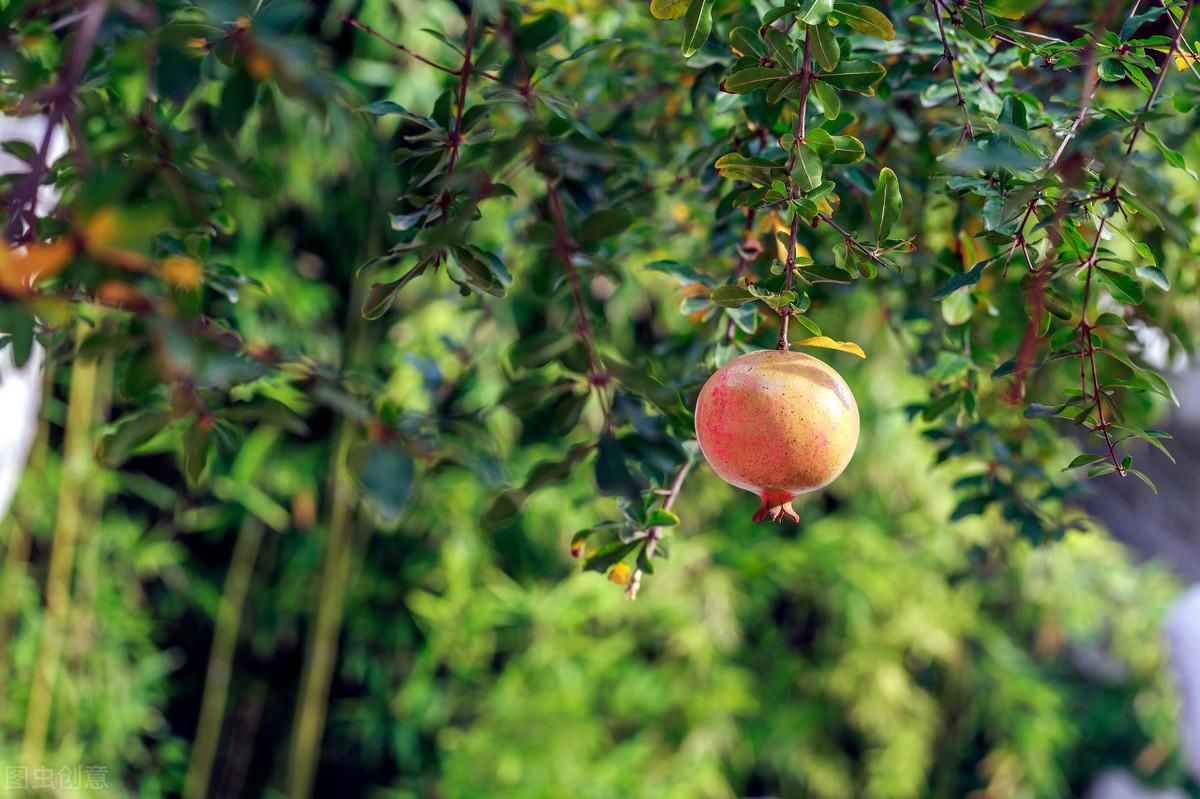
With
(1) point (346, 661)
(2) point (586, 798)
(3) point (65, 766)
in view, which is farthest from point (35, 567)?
(2) point (586, 798)

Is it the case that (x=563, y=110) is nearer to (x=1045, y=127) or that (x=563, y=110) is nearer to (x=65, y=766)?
(x=1045, y=127)

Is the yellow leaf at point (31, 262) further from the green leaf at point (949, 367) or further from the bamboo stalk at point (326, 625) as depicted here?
the bamboo stalk at point (326, 625)

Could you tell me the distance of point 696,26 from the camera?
0.41 m

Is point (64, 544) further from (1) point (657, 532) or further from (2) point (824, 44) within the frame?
(2) point (824, 44)

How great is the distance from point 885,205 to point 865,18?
3.1 inches

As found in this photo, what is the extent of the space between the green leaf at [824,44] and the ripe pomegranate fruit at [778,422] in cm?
12

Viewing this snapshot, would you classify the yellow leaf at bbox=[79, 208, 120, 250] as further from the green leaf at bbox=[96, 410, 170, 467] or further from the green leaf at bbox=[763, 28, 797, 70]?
the green leaf at bbox=[763, 28, 797, 70]

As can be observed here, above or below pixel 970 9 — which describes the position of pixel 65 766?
below

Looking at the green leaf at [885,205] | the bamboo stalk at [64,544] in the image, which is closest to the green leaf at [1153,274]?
the green leaf at [885,205]

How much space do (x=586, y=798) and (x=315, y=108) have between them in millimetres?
1195

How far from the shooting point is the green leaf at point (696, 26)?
1.33ft

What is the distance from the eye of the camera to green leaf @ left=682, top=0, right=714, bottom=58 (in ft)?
1.33

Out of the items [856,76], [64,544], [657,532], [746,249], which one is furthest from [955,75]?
[64,544]

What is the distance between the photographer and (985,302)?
599 millimetres
